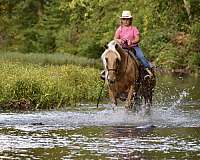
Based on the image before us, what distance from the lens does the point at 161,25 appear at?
4744 centimetres

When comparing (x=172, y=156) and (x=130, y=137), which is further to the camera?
(x=130, y=137)

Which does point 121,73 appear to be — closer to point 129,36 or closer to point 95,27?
point 129,36

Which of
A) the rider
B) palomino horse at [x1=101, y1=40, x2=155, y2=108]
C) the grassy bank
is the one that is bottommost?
the grassy bank

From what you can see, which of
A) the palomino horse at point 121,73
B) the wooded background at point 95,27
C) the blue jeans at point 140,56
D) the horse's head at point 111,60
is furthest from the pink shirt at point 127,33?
the wooded background at point 95,27

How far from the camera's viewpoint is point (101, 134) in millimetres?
13172

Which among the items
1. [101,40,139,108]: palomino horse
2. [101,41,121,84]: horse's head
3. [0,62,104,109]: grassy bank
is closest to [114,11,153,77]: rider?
[101,40,139,108]: palomino horse

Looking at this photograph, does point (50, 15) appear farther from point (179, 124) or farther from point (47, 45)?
point (179, 124)

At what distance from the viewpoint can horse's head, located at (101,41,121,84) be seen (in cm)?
1618

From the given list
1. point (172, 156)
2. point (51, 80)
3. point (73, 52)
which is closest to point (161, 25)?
point (73, 52)

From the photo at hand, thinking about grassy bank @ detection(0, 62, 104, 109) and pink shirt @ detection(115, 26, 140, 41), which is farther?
grassy bank @ detection(0, 62, 104, 109)

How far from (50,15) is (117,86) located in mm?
58823

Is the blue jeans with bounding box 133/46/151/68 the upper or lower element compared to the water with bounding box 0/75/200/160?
upper

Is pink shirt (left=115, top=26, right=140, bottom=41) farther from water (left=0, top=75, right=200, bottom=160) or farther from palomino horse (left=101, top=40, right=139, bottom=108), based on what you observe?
water (left=0, top=75, right=200, bottom=160)

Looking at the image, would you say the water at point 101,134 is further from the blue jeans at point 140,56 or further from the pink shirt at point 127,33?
the pink shirt at point 127,33
